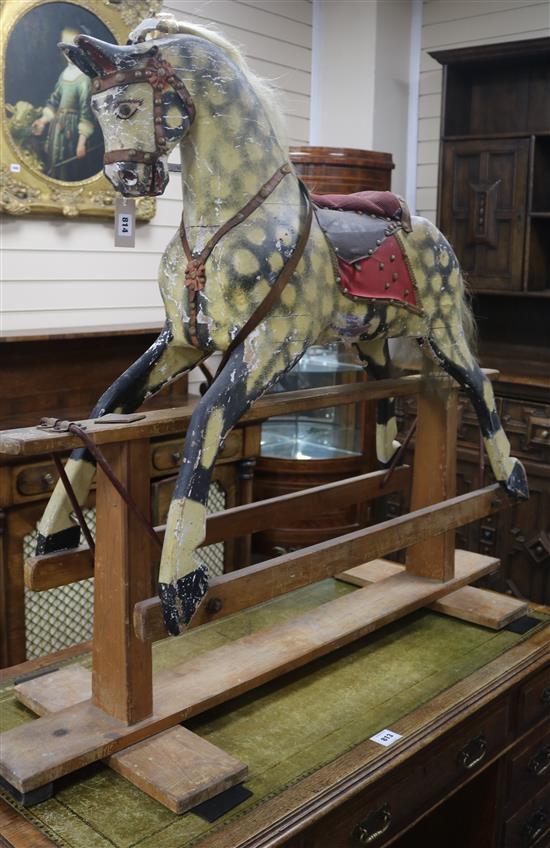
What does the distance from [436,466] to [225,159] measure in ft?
3.52

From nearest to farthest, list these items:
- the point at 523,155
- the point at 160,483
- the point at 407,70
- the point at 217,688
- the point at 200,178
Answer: the point at 200,178 → the point at 217,688 → the point at 160,483 → the point at 523,155 → the point at 407,70

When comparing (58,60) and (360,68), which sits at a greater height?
(360,68)

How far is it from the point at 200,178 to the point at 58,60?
67.4 inches

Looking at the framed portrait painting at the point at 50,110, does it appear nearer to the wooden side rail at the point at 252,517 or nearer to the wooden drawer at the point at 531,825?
the wooden side rail at the point at 252,517

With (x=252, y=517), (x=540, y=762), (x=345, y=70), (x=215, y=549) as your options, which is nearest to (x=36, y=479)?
(x=215, y=549)

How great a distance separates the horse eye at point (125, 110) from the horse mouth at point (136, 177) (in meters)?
0.08

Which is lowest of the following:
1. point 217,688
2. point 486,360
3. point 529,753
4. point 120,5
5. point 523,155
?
point 529,753

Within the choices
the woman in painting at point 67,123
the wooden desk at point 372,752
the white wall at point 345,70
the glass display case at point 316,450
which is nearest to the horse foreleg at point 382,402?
the wooden desk at point 372,752

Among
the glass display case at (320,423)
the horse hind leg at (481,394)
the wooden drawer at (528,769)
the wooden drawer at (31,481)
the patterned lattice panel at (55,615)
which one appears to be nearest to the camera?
the horse hind leg at (481,394)

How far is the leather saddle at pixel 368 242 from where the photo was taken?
1.80 meters

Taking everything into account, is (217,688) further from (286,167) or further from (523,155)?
(523,155)

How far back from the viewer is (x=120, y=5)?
3.17 meters

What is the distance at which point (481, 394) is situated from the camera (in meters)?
2.15

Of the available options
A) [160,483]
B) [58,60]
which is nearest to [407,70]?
[58,60]
